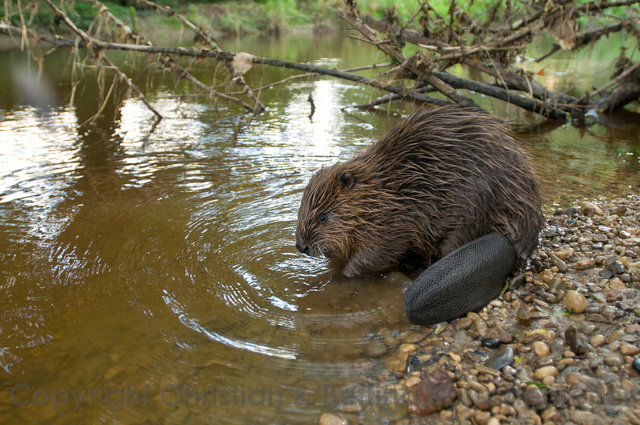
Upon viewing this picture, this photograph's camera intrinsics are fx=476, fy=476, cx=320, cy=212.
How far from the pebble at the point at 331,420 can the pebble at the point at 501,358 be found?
28.4 inches

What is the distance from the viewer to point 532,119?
7285 millimetres

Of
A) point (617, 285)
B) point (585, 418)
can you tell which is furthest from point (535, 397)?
point (617, 285)

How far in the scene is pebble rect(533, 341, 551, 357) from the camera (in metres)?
2.17

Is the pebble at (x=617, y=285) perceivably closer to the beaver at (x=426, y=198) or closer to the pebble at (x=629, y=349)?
the beaver at (x=426, y=198)

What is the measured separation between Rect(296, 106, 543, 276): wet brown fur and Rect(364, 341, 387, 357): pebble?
0.70 m

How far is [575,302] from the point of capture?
2.46 m

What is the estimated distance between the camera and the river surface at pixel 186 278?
2.12 m

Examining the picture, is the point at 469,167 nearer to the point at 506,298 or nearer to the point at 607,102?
the point at 506,298

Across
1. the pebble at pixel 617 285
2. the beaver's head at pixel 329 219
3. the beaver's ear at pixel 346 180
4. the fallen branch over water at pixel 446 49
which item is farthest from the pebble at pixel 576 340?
the fallen branch over water at pixel 446 49

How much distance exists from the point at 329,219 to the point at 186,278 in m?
0.97

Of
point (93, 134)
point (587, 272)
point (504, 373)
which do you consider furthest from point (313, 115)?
point (504, 373)

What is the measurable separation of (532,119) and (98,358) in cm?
692

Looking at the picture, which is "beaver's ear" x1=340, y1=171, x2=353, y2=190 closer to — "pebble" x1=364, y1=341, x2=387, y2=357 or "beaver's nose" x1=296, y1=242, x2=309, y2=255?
"beaver's nose" x1=296, y1=242, x2=309, y2=255

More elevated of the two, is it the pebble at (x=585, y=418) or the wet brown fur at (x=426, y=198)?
the wet brown fur at (x=426, y=198)
